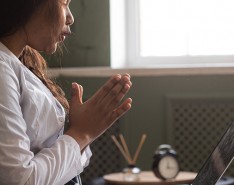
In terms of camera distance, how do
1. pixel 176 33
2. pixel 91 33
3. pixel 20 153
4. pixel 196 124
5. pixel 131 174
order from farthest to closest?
pixel 176 33 → pixel 91 33 → pixel 196 124 → pixel 131 174 → pixel 20 153

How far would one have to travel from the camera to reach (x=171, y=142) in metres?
4.28

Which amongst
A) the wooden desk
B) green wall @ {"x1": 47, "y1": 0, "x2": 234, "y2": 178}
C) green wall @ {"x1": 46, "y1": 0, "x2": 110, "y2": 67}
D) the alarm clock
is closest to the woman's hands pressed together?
the wooden desk

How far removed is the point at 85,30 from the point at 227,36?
1.07 meters

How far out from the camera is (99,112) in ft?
3.95

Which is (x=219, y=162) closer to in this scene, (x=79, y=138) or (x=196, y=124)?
(x=79, y=138)

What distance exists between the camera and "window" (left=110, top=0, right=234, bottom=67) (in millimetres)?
4484

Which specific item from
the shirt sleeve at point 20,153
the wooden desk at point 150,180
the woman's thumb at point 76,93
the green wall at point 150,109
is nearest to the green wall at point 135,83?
the green wall at point 150,109

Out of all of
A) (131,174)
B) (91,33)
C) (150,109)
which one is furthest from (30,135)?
(91,33)

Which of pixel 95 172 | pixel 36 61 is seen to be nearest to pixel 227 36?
pixel 95 172

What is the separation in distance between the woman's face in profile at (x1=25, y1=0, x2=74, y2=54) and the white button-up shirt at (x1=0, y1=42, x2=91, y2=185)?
0.20 feet

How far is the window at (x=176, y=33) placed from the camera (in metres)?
4.48

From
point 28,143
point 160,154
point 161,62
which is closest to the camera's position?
point 28,143

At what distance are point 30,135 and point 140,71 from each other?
10.5ft

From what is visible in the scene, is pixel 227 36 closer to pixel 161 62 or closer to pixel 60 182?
pixel 161 62
